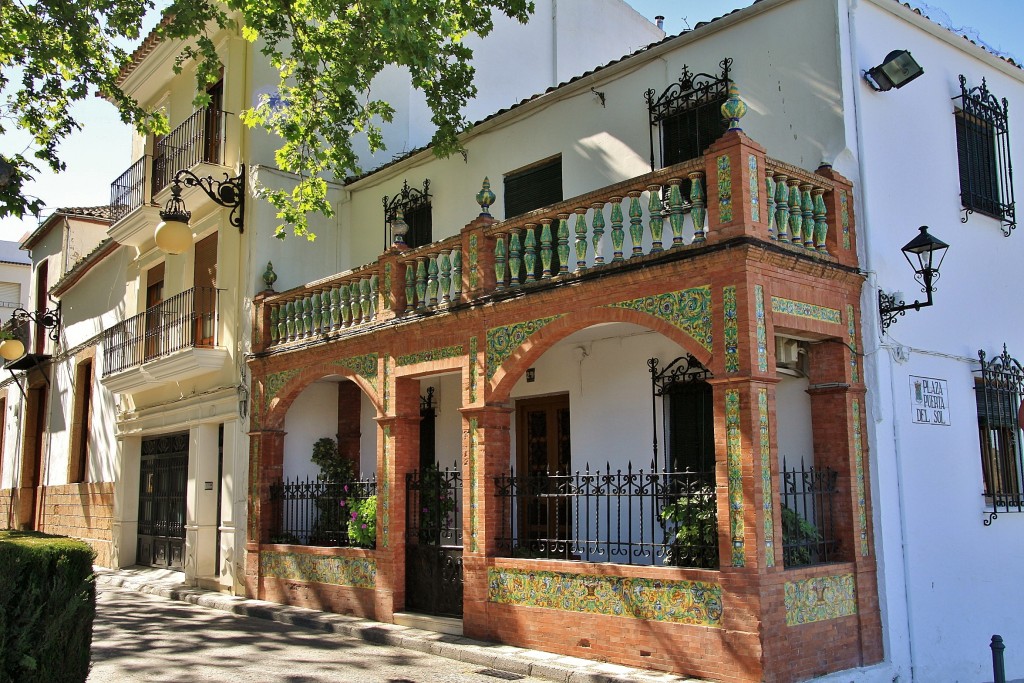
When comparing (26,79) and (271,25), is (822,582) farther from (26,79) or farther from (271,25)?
(26,79)

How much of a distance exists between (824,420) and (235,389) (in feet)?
30.7

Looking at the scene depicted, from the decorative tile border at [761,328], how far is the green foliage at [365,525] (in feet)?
19.5

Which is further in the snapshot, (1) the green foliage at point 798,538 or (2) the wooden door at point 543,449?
(2) the wooden door at point 543,449

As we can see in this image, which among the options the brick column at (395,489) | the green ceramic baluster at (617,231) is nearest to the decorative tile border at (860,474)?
the green ceramic baluster at (617,231)

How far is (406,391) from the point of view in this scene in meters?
12.1

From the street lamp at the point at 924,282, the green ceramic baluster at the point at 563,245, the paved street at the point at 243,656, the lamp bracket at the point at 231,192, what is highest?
the lamp bracket at the point at 231,192

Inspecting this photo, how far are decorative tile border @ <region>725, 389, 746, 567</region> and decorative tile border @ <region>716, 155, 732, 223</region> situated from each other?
5.09 ft

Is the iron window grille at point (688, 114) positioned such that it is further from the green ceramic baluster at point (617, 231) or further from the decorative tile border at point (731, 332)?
the decorative tile border at point (731, 332)

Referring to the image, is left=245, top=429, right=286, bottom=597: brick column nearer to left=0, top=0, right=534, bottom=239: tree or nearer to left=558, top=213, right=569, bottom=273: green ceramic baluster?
left=0, top=0, right=534, bottom=239: tree

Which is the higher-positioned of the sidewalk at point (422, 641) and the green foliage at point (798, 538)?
the green foliage at point (798, 538)

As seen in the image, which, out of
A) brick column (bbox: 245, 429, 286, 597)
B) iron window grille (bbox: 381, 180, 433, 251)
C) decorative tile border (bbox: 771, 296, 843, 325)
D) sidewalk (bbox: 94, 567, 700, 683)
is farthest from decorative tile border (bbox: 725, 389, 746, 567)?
brick column (bbox: 245, 429, 286, 597)

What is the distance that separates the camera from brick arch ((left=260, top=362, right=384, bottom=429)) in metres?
13.0

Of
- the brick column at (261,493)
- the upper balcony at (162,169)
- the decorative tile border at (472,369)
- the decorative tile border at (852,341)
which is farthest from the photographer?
the upper balcony at (162,169)

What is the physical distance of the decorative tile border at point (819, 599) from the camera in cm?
809
